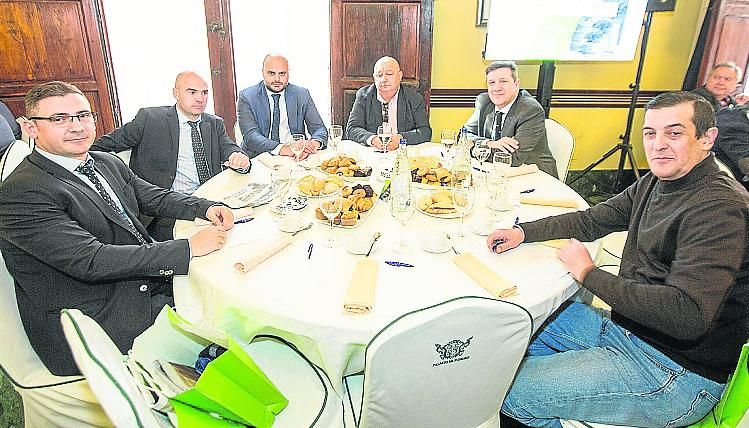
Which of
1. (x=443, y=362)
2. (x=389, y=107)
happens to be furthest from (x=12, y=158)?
(x=389, y=107)

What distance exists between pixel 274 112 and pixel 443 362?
2764 millimetres

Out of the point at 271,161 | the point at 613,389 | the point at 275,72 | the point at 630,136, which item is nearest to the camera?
the point at 613,389

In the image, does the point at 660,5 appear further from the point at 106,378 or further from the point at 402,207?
the point at 106,378

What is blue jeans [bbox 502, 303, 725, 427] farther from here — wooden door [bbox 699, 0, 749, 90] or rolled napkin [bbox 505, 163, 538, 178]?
wooden door [bbox 699, 0, 749, 90]

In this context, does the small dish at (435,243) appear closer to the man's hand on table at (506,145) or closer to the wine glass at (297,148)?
the wine glass at (297,148)

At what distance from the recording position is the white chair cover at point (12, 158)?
5.59 ft

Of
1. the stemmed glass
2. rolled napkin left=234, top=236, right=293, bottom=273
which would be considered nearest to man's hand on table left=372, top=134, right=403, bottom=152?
the stemmed glass

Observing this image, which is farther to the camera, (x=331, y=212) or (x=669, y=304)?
(x=331, y=212)

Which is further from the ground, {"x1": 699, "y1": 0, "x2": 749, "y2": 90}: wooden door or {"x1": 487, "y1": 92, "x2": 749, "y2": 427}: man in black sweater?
{"x1": 699, "y1": 0, "x2": 749, "y2": 90}: wooden door

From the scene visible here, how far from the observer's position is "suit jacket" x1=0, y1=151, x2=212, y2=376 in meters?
1.48

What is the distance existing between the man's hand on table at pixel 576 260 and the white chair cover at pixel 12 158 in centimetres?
193

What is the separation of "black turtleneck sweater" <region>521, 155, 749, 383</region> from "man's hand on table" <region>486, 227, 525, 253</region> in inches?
10.9

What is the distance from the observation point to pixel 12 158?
177 cm

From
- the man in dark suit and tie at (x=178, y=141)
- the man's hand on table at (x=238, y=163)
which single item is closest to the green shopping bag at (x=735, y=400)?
the man's hand on table at (x=238, y=163)
